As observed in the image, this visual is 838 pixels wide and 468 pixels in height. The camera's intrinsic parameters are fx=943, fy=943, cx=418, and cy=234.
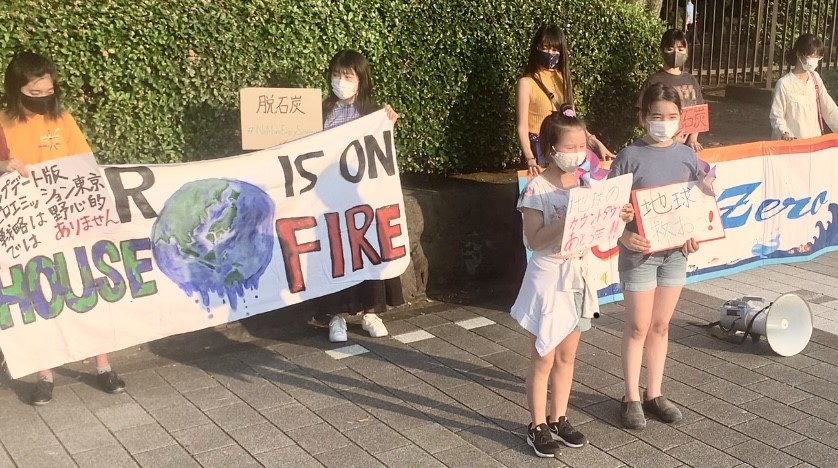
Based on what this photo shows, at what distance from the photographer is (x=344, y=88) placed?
600cm

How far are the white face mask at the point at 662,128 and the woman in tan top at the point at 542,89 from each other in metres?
1.84

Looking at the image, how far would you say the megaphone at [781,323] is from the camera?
19.1ft

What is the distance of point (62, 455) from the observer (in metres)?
4.54

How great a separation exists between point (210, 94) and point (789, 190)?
4608 millimetres

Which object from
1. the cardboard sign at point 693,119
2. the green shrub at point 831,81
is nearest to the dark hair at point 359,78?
the cardboard sign at point 693,119

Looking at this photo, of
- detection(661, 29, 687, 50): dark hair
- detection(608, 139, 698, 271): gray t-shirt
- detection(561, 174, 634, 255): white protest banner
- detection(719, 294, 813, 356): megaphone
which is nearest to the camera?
detection(561, 174, 634, 255): white protest banner

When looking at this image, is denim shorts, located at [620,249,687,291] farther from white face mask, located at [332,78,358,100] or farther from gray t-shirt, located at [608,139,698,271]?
white face mask, located at [332,78,358,100]

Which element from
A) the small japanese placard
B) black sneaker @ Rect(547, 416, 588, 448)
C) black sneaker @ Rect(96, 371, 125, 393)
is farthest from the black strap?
black sneaker @ Rect(96, 371, 125, 393)

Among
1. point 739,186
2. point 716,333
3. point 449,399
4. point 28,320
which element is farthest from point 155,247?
point 739,186

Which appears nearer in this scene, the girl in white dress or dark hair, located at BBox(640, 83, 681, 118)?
dark hair, located at BBox(640, 83, 681, 118)

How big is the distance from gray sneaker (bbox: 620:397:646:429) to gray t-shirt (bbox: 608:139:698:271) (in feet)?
2.35

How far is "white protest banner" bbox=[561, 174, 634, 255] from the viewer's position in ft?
13.7

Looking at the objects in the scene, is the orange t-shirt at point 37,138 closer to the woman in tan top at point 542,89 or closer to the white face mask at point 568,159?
the white face mask at point 568,159

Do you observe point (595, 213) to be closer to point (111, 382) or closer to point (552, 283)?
point (552, 283)
